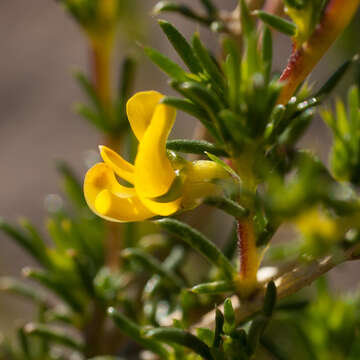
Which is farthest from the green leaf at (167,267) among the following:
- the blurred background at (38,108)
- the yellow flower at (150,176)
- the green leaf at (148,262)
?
the blurred background at (38,108)

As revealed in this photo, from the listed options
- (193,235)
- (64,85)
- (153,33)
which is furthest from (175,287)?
(64,85)

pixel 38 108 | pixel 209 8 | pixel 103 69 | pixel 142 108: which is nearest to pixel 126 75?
pixel 103 69

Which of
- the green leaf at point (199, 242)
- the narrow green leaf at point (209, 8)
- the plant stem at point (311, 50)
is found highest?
the narrow green leaf at point (209, 8)

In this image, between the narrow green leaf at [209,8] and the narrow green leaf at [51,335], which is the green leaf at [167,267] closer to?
the narrow green leaf at [51,335]

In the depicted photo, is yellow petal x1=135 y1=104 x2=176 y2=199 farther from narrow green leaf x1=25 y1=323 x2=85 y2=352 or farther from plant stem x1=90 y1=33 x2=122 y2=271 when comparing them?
plant stem x1=90 y1=33 x2=122 y2=271

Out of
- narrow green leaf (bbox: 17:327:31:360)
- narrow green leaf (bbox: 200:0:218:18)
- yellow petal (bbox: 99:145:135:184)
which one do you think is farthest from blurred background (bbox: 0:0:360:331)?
yellow petal (bbox: 99:145:135:184)

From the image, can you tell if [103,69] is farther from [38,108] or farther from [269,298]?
[38,108]

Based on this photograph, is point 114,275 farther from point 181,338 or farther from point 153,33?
point 153,33
